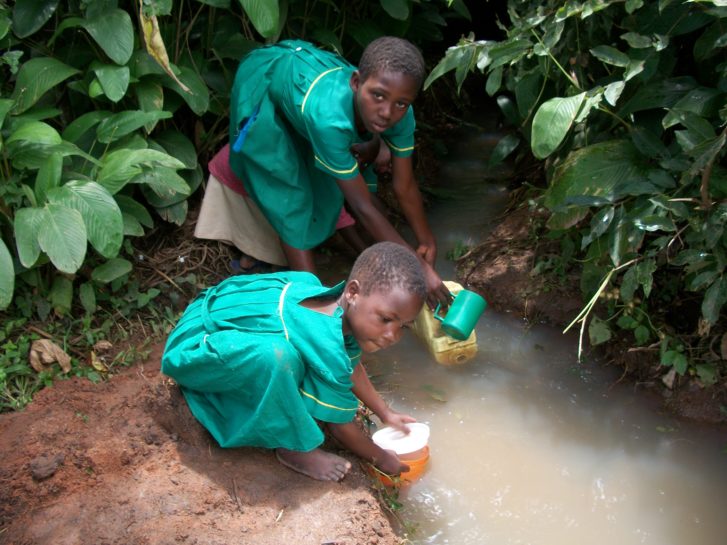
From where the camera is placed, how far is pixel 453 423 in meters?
2.77

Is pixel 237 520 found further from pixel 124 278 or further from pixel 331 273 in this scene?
pixel 331 273

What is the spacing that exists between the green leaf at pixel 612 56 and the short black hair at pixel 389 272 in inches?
41.7

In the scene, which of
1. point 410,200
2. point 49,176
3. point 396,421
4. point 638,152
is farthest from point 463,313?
point 49,176

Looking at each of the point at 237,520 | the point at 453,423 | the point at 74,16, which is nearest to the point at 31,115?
the point at 74,16

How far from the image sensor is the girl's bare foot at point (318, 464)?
2.27 meters

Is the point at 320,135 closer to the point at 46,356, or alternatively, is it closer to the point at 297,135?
the point at 297,135

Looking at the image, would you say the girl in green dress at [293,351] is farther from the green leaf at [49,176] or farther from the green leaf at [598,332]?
the green leaf at [598,332]

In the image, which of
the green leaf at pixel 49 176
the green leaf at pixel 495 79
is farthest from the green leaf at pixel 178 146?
the green leaf at pixel 495 79

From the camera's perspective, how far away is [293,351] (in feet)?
6.80

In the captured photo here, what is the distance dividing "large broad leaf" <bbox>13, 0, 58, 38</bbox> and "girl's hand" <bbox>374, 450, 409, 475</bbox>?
2.03 metres

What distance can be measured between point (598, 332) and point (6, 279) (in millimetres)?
2093

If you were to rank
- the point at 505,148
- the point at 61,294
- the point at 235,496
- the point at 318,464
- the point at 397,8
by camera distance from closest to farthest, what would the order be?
the point at 235,496, the point at 318,464, the point at 61,294, the point at 397,8, the point at 505,148

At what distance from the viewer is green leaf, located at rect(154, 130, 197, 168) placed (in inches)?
123

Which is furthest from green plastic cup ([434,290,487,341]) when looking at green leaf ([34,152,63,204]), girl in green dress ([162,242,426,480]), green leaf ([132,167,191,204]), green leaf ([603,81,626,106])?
green leaf ([34,152,63,204])
